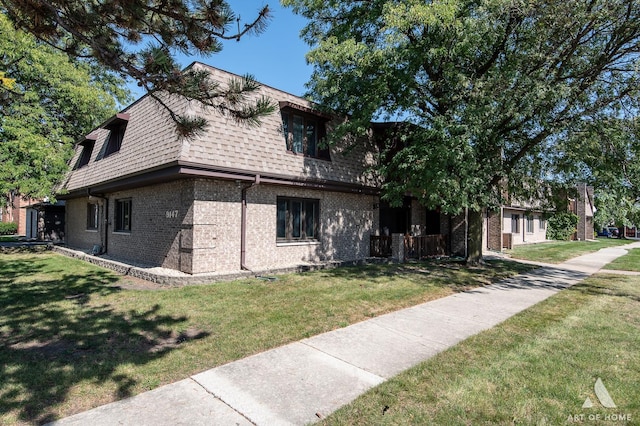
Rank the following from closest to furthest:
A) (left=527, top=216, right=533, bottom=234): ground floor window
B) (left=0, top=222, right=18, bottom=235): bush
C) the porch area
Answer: the porch area → (left=527, top=216, right=533, bottom=234): ground floor window → (left=0, top=222, right=18, bottom=235): bush

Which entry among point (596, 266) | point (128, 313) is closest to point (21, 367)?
point (128, 313)

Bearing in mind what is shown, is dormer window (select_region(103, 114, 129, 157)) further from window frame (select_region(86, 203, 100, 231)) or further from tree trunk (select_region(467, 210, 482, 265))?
tree trunk (select_region(467, 210, 482, 265))

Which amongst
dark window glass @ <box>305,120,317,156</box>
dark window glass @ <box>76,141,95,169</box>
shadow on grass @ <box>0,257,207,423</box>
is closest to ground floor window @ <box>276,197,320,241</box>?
dark window glass @ <box>305,120,317,156</box>

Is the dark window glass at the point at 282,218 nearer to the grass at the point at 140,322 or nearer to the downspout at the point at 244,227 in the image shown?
the downspout at the point at 244,227

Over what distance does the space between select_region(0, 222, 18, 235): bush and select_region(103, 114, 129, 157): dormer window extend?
27.6 m

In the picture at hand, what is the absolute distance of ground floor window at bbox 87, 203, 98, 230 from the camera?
17.1 m

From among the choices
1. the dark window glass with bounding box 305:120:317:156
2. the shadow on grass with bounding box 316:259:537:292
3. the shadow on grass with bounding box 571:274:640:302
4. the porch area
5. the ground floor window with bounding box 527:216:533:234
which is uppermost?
the dark window glass with bounding box 305:120:317:156

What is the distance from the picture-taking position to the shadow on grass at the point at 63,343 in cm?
361

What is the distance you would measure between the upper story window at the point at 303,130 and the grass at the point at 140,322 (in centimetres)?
474

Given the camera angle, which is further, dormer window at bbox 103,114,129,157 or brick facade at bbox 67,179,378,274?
dormer window at bbox 103,114,129,157

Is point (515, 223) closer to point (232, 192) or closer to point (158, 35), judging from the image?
point (232, 192)

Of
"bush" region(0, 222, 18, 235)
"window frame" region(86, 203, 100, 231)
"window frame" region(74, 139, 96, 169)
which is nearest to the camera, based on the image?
"window frame" region(86, 203, 100, 231)

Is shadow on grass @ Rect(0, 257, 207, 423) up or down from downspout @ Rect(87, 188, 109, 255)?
down

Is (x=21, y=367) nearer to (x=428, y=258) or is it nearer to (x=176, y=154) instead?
(x=176, y=154)
